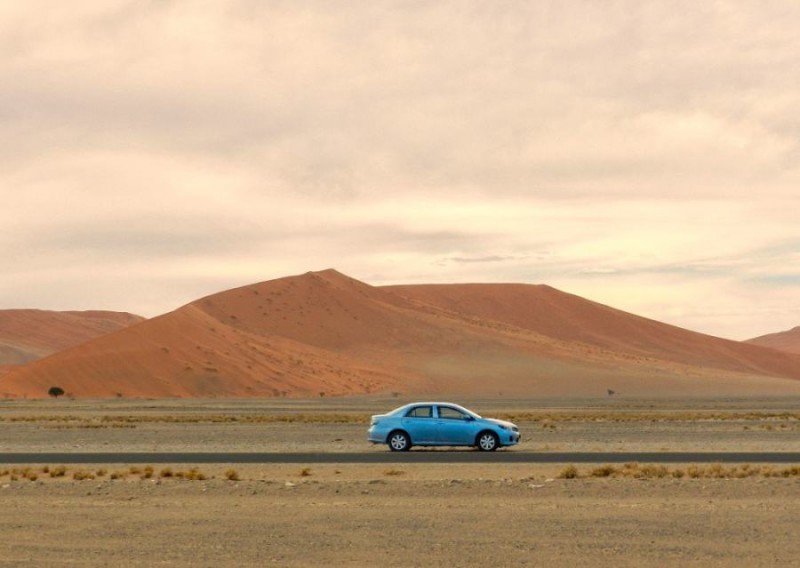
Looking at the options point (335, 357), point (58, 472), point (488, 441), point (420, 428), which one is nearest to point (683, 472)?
point (488, 441)

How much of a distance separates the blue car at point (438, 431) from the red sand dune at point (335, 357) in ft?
330

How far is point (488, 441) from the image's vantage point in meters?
32.9

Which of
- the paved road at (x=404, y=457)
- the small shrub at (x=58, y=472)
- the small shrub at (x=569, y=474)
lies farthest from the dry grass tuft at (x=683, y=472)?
the small shrub at (x=58, y=472)

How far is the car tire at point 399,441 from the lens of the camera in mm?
32969

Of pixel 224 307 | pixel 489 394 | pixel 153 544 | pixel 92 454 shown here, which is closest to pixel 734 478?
pixel 153 544

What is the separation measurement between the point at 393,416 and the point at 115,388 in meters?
105

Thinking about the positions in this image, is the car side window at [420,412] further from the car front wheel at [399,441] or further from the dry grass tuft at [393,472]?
the dry grass tuft at [393,472]

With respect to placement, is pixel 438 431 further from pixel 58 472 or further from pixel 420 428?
pixel 58 472

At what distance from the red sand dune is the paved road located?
100543mm

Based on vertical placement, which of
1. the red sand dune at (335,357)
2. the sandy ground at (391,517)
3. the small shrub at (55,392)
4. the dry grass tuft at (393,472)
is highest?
the red sand dune at (335,357)

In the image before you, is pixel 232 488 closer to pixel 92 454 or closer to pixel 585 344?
pixel 92 454

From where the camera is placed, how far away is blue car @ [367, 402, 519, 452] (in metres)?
32.8

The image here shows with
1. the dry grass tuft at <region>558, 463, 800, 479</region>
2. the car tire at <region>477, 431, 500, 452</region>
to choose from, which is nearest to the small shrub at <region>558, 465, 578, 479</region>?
the dry grass tuft at <region>558, 463, 800, 479</region>

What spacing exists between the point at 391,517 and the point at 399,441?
48.6 feet
